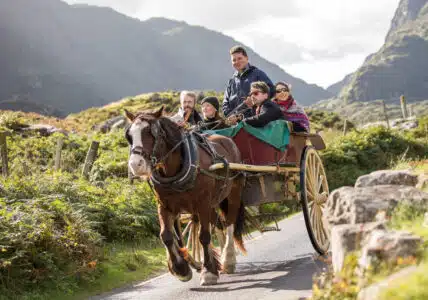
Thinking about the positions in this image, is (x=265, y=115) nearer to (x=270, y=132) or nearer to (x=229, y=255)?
(x=270, y=132)

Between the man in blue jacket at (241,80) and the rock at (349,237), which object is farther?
the man in blue jacket at (241,80)

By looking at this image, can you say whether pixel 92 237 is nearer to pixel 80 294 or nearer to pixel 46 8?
pixel 80 294

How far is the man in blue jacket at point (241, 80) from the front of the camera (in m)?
8.77

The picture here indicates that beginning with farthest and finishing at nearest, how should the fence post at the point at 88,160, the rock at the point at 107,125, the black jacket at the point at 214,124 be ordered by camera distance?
the rock at the point at 107,125 → the fence post at the point at 88,160 → the black jacket at the point at 214,124

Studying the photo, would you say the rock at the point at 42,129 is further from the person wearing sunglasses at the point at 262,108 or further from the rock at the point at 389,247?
the rock at the point at 389,247

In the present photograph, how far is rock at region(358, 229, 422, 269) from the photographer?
11.0 ft

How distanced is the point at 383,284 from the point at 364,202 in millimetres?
1167

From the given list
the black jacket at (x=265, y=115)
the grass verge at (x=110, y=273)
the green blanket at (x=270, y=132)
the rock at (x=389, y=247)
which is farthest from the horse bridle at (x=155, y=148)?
the rock at (x=389, y=247)

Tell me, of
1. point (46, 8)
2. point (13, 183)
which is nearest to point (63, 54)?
point (46, 8)

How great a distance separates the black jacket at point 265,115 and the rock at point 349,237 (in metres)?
3.91

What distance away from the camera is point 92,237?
7.75 metres

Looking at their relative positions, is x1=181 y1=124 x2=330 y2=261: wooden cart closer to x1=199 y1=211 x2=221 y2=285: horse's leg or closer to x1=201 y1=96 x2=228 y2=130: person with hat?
x1=201 y1=96 x2=228 y2=130: person with hat

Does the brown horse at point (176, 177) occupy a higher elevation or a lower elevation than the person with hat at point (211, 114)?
lower

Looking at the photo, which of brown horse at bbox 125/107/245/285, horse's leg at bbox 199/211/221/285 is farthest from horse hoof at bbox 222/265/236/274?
horse's leg at bbox 199/211/221/285
